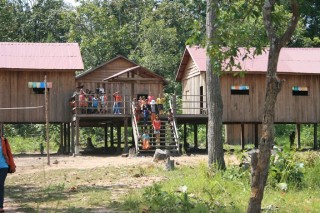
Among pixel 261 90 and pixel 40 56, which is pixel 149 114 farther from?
pixel 261 90

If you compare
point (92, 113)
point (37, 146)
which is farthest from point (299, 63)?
point (37, 146)

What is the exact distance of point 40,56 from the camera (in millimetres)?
28172

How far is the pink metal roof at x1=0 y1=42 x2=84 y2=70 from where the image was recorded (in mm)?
27156

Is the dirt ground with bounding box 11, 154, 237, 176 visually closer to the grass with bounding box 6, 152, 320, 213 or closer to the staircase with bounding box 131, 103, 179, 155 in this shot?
the staircase with bounding box 131, 103, 179, 155

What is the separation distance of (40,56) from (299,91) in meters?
13.6

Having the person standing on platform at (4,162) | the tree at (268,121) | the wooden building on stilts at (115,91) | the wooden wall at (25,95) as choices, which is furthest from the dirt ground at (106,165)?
the wooden wall at (25,95)

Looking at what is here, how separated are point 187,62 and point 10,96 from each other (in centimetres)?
1032

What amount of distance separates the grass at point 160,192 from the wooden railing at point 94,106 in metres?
8.86

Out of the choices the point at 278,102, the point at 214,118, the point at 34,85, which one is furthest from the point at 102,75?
the point at 214,118

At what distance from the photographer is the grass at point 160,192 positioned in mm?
10281

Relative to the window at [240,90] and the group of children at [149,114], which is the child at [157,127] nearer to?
the group of children at [149,114]

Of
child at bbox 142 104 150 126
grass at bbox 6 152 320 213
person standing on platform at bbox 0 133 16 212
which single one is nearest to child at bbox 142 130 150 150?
child at bbox 142 104 150 126

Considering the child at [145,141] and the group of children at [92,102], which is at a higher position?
the group of children at [92,102]

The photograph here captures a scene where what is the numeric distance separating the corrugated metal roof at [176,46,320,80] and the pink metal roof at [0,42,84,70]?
6097mm
